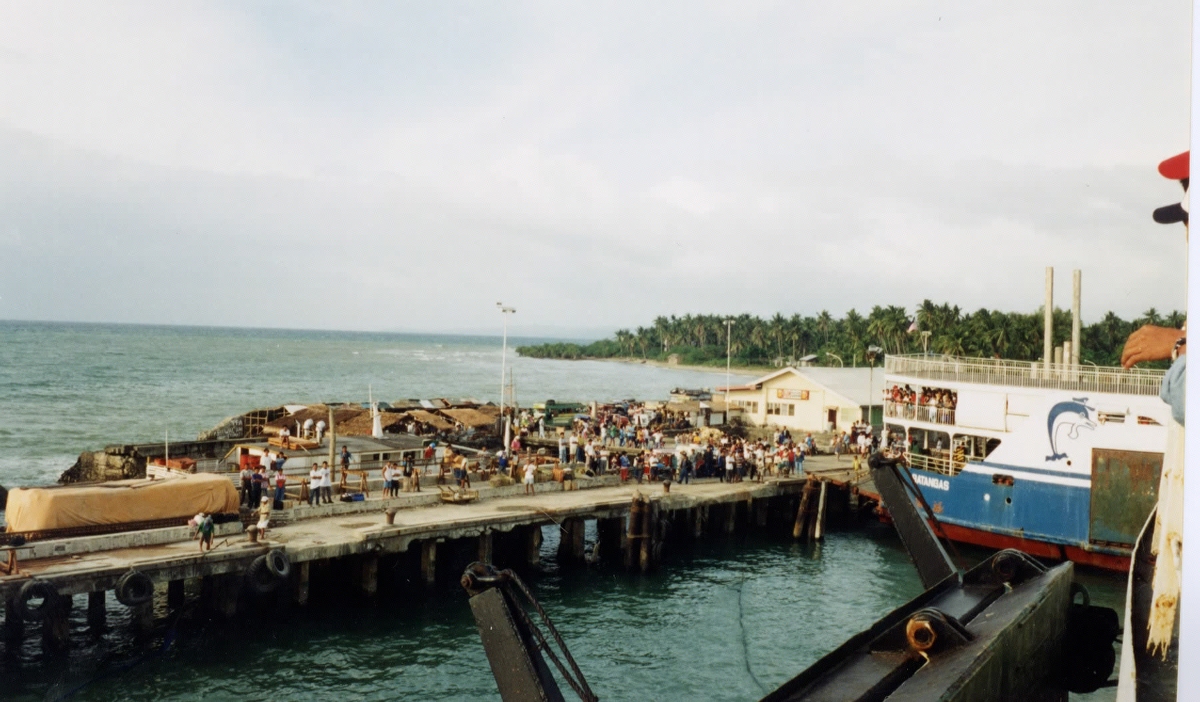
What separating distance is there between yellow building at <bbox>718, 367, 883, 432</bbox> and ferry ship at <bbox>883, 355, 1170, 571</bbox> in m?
14.1

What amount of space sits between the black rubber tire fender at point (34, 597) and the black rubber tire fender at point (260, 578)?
3.39 m

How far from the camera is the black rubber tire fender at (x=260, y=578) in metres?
A: 17.6

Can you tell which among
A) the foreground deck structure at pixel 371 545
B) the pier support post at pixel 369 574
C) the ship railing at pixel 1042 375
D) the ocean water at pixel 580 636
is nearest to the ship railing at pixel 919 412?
the ship railing at pixel 1042 375

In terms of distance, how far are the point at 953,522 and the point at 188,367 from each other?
117 metres

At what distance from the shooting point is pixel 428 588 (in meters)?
21.1

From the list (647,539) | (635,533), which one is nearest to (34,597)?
(635,533)

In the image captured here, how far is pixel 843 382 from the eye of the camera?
150ft

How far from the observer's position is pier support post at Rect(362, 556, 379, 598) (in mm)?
19953

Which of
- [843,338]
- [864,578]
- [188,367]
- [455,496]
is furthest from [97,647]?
[188,367]

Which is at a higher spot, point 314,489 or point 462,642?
point 314,489

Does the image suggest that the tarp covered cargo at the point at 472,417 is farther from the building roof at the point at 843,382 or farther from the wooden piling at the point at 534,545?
the wooden piling at the point at 534,545

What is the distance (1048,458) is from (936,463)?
3962 mm

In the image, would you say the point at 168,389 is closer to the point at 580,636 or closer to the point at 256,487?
the point at 256,487

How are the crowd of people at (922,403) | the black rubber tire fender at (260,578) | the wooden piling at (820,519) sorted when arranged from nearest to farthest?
the black rubber tire fender at (260,578) → the crowd of people at (922,403) → the wooden piling at (820,519)
